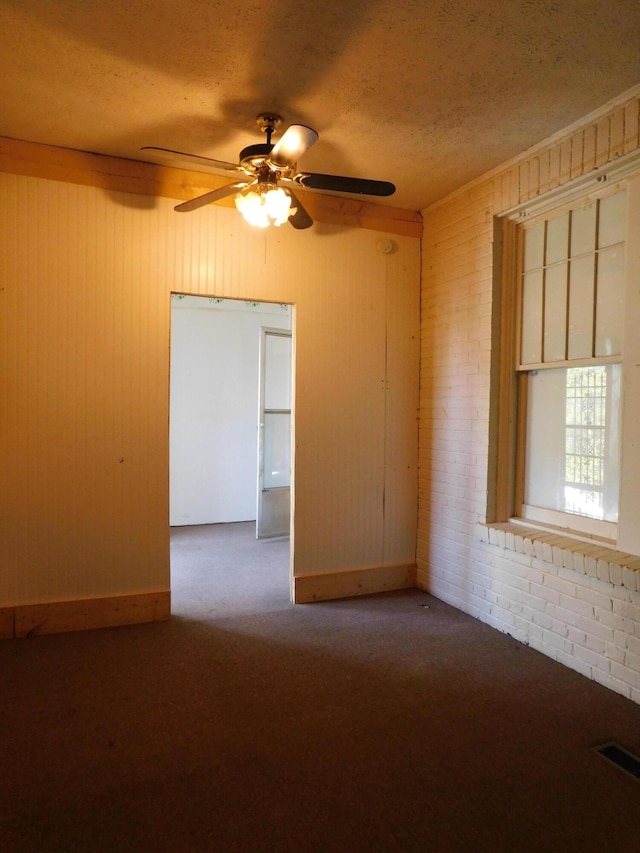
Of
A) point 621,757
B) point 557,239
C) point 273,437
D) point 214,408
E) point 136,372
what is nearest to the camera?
point 621,757

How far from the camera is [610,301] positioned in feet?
9.27

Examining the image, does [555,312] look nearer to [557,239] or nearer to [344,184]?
[557,239]

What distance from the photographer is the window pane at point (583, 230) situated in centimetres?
293

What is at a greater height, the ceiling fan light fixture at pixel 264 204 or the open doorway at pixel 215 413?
the ceiling fan light fixture at pixel 264 204

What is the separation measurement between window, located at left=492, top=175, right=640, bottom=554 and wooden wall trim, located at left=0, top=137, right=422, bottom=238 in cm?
120

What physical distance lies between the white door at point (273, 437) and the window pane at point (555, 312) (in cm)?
301

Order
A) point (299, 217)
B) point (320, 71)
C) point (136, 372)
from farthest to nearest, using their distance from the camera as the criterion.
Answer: point (136, 372), point (299, 217), point (320, 71)

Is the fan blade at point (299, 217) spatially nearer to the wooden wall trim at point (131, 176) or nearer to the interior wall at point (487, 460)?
the wooden wall trim at point (131, 176)

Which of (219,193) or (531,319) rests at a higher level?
(219,193)

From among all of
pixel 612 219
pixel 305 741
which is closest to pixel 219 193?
pixel 612 219

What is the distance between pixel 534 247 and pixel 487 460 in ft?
4.69

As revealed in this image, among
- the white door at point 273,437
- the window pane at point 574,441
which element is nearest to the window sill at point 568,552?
the window pane at point 574,441

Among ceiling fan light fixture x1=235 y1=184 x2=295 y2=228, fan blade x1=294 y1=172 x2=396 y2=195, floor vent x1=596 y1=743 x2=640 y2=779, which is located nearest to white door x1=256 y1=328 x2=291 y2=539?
ceiling fan light fixture x1=235 y1=184 x2=295 y2=228

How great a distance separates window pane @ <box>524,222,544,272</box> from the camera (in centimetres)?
327
